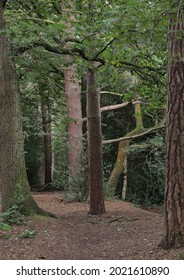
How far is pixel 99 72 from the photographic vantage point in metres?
9.69

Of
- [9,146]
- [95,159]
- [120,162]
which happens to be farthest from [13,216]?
[120,162]

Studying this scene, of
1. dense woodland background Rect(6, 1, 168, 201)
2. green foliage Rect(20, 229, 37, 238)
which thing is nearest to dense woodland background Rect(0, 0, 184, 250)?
dense woodland background Rect(6, 1, 168, 201)

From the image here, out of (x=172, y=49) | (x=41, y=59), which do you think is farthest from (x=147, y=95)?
(x=172, y=49)

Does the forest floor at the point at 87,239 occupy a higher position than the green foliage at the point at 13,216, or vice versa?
the green foliage at the point at 13,216

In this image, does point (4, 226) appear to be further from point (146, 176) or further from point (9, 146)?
point (146, 176)

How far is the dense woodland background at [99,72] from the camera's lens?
5.43 meters

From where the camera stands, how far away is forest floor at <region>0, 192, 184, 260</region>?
622 cm

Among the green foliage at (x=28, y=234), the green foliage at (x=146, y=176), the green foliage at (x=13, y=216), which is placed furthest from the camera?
the green foliage at (x=146, y=176)

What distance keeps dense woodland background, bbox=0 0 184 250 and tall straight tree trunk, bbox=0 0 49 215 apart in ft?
0.10

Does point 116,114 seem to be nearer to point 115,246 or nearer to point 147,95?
point 147,95

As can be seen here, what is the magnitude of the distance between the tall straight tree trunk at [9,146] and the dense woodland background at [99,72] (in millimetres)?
29

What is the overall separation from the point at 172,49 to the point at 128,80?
306 inches

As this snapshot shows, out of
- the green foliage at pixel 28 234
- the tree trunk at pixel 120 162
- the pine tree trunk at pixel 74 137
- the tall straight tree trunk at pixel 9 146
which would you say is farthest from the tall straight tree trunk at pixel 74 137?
the green foliage at pixel 28 234

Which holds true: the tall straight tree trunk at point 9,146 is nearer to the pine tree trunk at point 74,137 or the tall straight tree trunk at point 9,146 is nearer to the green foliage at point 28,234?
the green foliage at point 28,234
